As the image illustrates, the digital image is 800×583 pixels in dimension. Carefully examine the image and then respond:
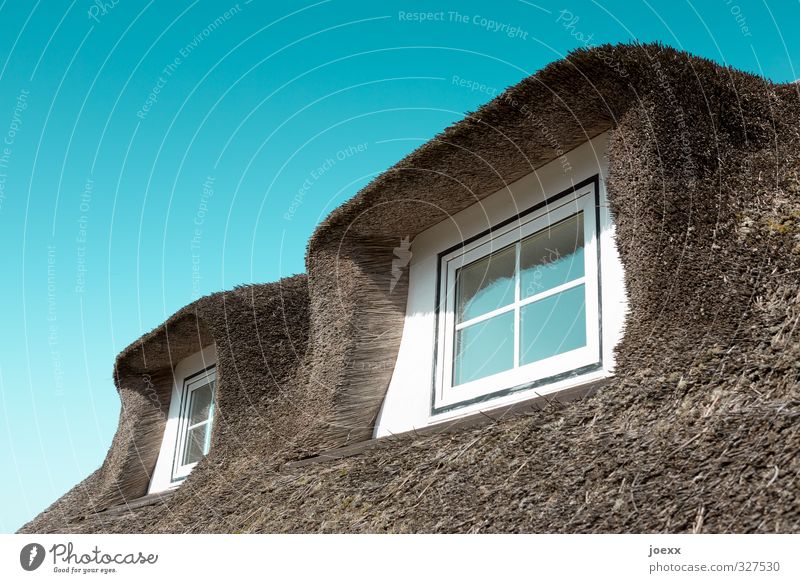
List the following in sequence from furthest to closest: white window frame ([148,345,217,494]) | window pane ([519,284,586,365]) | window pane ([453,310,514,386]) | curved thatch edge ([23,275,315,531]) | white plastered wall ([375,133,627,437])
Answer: white window frame ([148,345,217,494]) → curved thatch edge ([23,275,315,531]) → window pane ([453,310,514,386]) → window pane ([519,284,586,365]) → white plastered wall ([375,133,627,437])

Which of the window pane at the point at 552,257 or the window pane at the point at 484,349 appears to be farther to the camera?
the window pane at the point at 484,349

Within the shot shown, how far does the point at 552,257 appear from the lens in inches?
175

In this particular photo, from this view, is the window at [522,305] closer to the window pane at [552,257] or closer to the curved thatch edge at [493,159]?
the window pane at [552,257]

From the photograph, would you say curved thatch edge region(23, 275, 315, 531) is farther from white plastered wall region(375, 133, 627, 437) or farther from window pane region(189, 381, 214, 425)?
white plastered wall region(375, 133, 627, 437)

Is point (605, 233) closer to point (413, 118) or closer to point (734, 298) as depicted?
point (734, 298)

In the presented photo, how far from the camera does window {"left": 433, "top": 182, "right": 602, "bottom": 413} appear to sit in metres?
4.12

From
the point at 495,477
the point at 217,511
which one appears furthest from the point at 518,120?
the point at 217,511

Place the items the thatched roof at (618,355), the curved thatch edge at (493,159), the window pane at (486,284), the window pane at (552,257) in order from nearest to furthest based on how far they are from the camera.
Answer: the thatched roof at (618,355), the curved thatch edge at (493,159), the window pane at (552,257), the window pane at (486,284)

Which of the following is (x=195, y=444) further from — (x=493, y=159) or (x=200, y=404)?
(x=493, y=159)

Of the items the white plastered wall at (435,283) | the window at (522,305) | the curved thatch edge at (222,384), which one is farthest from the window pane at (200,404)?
the window at (522,305)

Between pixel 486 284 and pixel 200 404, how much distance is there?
14.0 feet

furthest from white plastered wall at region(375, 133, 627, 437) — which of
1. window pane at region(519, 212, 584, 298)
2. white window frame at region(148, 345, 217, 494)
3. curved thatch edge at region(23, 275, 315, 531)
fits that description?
white window frame at region(148, 345, 217, 494)

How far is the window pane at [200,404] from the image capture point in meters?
7.79

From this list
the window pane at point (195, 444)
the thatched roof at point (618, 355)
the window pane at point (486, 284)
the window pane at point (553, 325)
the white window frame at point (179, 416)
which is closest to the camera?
the thatched roof at point (618, 355)
